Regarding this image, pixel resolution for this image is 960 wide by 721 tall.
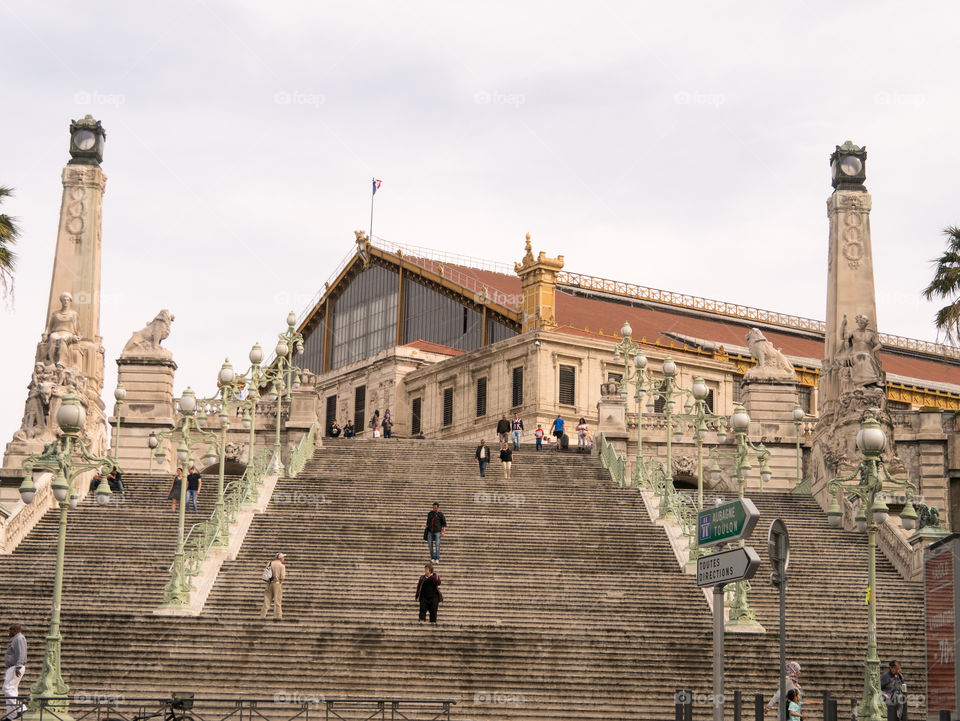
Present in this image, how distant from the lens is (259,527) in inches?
1241

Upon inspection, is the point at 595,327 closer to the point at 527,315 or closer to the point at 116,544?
the point at 527,315

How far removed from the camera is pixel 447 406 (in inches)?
2474

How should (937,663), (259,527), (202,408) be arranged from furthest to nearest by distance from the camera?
1. (202,408)
2. (259,527)
3. (937,663)

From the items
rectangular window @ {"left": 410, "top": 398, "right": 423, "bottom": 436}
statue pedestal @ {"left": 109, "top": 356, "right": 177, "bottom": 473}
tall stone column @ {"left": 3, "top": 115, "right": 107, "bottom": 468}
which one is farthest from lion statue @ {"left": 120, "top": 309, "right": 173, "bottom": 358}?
rectangular window @ {"left": 410, "top": 398, "right": 423, "bottom": 436}

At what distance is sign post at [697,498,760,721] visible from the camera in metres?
13.1

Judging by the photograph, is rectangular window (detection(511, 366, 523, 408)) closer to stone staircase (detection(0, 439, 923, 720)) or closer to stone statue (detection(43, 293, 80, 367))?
stone statue (detection(43, 293, 80, 367))

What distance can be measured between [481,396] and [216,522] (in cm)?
3144

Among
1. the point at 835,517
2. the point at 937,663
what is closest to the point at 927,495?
the point at 835,517

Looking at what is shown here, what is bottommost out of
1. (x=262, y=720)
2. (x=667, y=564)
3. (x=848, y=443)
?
(x=262, y=720)

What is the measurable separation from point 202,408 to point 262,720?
2402 cm

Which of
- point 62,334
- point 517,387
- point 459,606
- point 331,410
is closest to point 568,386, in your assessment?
point 517,387

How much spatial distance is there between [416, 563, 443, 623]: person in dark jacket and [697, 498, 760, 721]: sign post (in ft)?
37.6

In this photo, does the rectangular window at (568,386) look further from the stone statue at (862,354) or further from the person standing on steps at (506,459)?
the person standing on steps at (506,459)

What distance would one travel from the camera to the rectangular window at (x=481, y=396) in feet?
199
